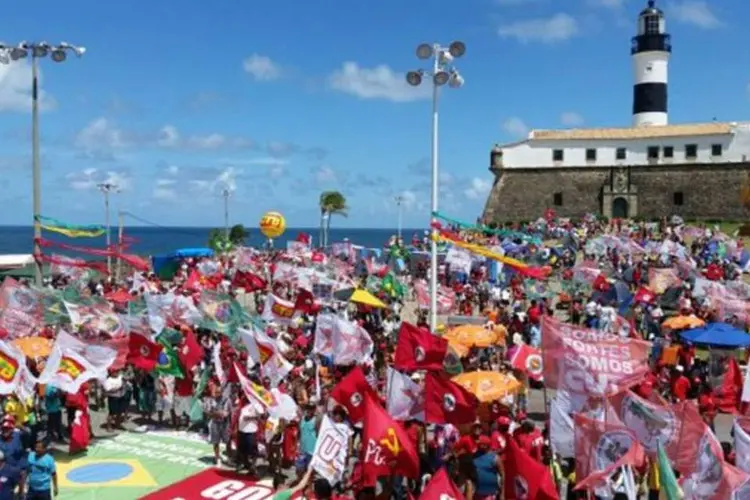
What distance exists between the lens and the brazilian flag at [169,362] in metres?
15.9

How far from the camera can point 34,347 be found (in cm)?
1695

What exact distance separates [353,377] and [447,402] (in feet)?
4.90

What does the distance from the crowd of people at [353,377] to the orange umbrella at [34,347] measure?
12cm

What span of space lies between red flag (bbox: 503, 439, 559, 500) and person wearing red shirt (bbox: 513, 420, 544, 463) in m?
0.73

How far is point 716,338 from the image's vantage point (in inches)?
674

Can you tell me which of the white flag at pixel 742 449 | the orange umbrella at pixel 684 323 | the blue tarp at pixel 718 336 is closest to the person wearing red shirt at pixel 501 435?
the white flag at pixel 742 449

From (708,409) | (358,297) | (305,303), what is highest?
(358,297)

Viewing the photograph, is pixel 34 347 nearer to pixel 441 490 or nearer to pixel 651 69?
pixel 441 490

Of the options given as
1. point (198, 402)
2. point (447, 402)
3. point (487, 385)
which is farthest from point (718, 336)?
point (198, 402)

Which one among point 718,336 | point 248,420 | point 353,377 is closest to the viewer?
point 353,377

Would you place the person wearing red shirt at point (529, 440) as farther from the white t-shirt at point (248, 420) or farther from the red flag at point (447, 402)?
the white t-shirt at point (248, 420)

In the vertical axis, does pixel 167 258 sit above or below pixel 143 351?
above

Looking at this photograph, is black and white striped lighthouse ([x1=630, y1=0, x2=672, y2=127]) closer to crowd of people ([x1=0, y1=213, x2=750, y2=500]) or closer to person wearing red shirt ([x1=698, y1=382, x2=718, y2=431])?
crowd of people ([x1=0, y1=213, x2=750, y2=500])

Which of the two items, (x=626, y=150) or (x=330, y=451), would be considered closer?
(x=330, y=451)
